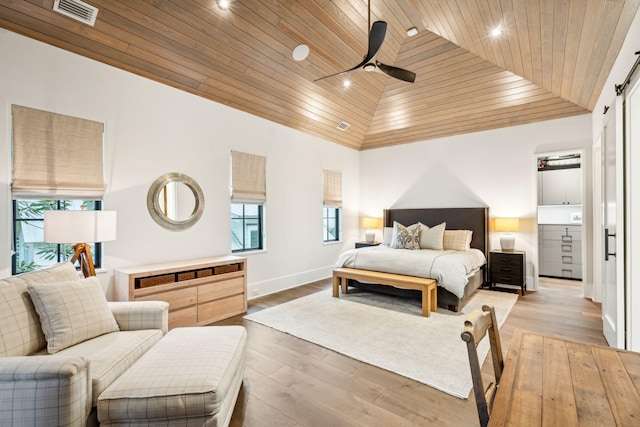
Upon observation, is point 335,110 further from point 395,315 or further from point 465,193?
point 395,315

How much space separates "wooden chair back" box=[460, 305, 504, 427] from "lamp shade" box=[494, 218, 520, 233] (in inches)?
181

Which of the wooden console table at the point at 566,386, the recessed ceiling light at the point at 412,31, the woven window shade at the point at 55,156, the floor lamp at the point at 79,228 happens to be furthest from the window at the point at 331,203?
the wooden console table at the point at 566,386

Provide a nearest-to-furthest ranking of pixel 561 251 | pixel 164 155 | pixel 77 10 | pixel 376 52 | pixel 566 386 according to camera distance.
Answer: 1. pixel 566 386
2. pixel 77 10
3. pixel 376 52
4. pixel 164 155
5. pixel 561 251

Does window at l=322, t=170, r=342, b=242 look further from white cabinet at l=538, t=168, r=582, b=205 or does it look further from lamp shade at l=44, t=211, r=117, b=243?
white cabinet at l=538, t=168, r=582, b=205

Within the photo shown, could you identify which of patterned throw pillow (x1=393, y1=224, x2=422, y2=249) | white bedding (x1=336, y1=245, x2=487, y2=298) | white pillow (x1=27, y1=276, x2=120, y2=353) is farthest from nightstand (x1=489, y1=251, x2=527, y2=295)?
white pillow (x1=27, y1=276, x2=120, y2=353)

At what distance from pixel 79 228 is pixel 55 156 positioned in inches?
41.2

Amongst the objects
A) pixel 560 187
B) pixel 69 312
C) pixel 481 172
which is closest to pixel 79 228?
pixel 69 312

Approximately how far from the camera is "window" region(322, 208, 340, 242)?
21.6 feet

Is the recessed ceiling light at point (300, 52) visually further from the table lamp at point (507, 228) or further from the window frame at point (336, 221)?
the table lamp at point (507, 228)

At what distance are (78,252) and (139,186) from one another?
1.09 metres

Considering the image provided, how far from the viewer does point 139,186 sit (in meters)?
3.61

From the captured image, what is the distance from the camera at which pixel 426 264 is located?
4.20m

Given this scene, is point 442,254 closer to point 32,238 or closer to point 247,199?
point 247,199

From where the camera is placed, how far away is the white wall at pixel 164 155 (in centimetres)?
286
